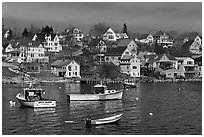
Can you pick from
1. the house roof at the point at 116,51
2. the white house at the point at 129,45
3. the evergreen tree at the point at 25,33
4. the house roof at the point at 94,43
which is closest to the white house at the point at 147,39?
the house roof at the point at 94,43

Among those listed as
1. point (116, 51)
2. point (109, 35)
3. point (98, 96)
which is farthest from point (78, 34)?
point (98, 96)

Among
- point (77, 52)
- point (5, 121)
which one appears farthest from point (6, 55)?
point (5, 121)

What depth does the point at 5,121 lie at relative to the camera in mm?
18531

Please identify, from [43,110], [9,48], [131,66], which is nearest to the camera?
[43,110]

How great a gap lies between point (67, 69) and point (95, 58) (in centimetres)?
1071

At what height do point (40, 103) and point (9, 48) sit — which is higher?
→ point (9, 48)

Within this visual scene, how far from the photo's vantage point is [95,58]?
61906mm

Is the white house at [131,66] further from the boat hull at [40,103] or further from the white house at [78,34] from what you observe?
the boat hull at [40,103]

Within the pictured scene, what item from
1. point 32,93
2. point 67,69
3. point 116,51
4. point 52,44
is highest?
point 52,44

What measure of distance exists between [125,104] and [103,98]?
294 centimetres

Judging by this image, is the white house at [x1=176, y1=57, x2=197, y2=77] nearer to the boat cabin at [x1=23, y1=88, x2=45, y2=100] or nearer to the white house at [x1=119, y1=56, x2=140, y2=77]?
the white house at [x1=119, y1=56, x2=140, y2=77]

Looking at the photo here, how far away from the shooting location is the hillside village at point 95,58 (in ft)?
174

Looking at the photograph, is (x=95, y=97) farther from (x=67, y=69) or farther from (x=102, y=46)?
(x=102, y=46)

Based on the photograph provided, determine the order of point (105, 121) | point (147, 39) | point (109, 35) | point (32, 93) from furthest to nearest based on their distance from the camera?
point (147, 39)
point (109, 35)
point (32, 93)
point (105, 121)
